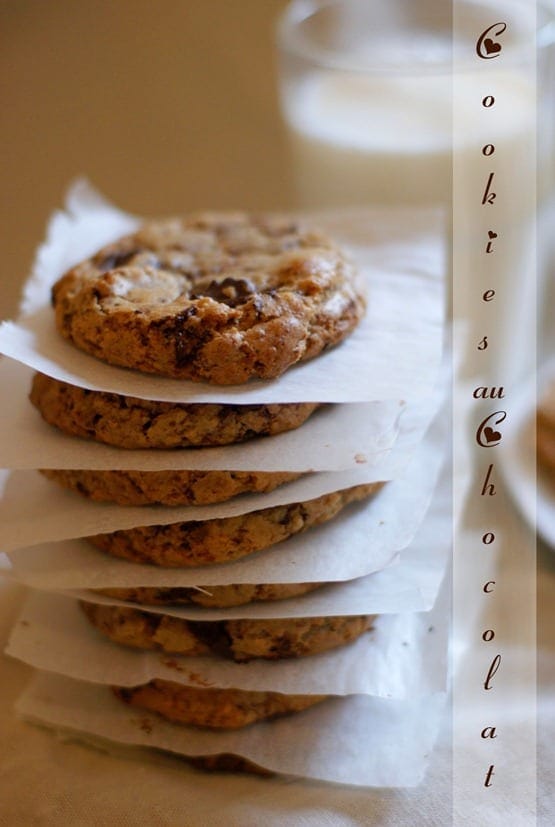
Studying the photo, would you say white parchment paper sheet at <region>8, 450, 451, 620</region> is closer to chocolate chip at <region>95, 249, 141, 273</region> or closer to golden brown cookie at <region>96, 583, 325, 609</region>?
golden brown cookie at <region>96, 583, 325, 609</region>

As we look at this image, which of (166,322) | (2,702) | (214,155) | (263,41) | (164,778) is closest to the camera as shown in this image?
(166,322)

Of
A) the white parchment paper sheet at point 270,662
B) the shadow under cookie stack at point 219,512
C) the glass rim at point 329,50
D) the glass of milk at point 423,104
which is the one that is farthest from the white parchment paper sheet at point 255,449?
the glass rim at point 329,50

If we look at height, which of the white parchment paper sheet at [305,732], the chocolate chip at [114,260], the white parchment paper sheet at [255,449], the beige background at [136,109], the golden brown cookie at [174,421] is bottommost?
the white parchment paper sheet at [305,732]

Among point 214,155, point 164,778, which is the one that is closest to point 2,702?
point 164,778

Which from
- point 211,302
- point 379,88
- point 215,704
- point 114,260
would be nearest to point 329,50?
point 379,88

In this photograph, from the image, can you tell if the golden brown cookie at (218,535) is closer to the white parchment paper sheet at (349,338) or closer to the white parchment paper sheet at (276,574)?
the white parchment paper sheet at (276,574)

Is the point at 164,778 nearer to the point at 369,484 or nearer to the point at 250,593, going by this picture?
the point at 250,593
